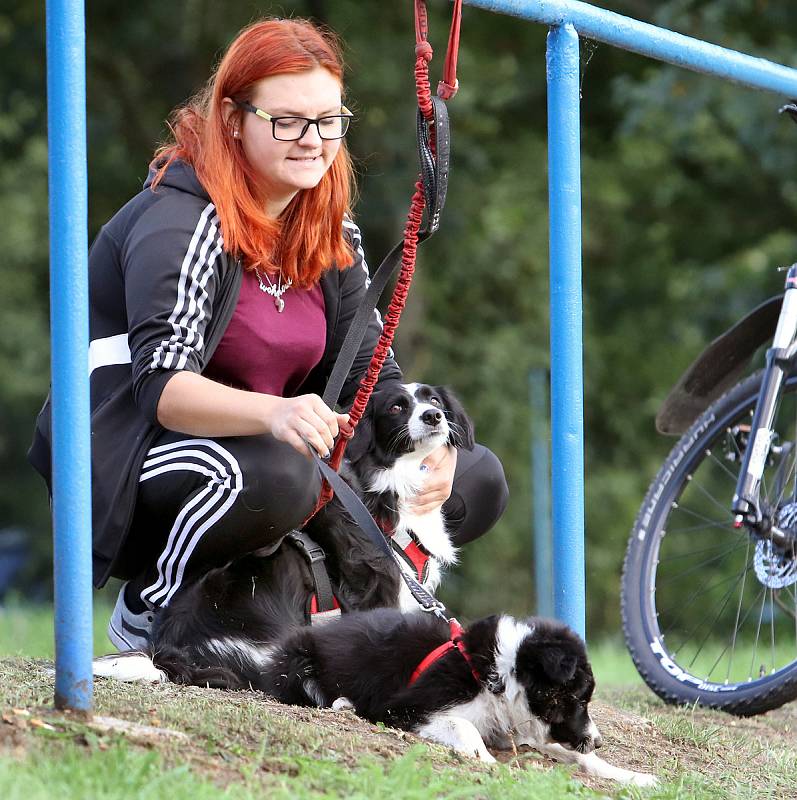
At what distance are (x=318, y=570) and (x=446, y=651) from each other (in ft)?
2.36

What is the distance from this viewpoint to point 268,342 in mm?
3227

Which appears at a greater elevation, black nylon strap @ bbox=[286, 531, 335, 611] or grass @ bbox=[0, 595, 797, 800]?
black nylon strap @ bbox=[286, 531, 335, 611]

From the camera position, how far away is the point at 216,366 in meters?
3.22

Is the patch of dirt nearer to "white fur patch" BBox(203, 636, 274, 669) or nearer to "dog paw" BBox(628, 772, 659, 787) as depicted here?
"dog paw" BBox(628, 772, 659, 787)

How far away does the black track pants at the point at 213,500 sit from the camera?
2996mm

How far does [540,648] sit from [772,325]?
1.69m

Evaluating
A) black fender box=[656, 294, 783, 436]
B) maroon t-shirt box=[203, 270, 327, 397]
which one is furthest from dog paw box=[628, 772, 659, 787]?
black fender box=[656, 294, 783, 436]

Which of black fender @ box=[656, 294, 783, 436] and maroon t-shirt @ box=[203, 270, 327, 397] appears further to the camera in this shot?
black fender @ box=[656, 294, 783, 436]

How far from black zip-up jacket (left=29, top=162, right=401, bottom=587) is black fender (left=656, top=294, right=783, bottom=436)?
1.58 meters

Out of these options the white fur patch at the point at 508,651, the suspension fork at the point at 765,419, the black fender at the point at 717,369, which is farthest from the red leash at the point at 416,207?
the black fender at the point at 717,369

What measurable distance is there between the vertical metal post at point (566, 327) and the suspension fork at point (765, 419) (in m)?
0.56

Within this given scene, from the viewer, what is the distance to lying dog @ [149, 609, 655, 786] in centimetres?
263

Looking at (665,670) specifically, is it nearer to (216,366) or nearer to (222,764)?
(216,366)

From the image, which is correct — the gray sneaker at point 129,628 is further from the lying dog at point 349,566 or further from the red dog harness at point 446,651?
the red dog harness at point 446,651
